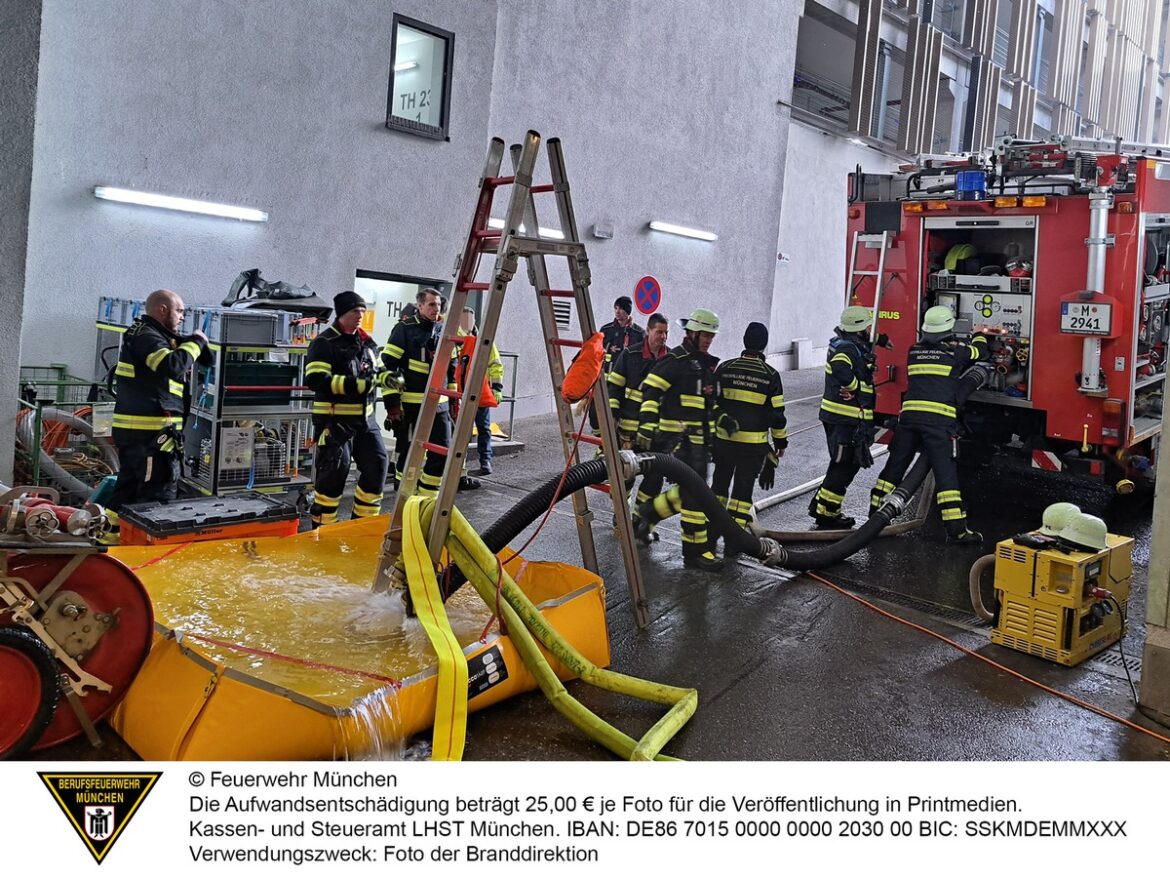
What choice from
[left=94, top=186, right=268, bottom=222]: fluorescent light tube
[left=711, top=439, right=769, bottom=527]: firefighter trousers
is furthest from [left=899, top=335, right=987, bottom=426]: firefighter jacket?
[left=94, top=186, right=268, bottom=222]: fluorescent light tube

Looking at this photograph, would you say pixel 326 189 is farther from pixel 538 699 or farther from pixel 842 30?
pixel 842 30

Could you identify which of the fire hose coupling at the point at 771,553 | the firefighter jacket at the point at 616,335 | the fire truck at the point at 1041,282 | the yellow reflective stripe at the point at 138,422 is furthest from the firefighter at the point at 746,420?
the yellow reflective stripe at the point at 138,422

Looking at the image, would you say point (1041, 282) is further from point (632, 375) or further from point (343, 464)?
point (343, 464)

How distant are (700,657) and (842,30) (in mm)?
19411

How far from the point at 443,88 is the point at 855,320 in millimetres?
6299

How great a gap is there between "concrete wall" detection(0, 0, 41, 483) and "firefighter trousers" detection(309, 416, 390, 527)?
6.43 ft

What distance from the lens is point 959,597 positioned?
6.74m

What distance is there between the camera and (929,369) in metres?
7.82

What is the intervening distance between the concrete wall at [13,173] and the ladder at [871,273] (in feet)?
22.0

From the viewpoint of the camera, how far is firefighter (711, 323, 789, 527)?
23.2 ft

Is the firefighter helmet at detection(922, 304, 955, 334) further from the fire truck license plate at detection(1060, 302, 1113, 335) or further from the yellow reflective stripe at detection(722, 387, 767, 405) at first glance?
the yellow reflective stripe at detection(722, 387, 767, 405)

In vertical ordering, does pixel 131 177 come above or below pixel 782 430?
above
